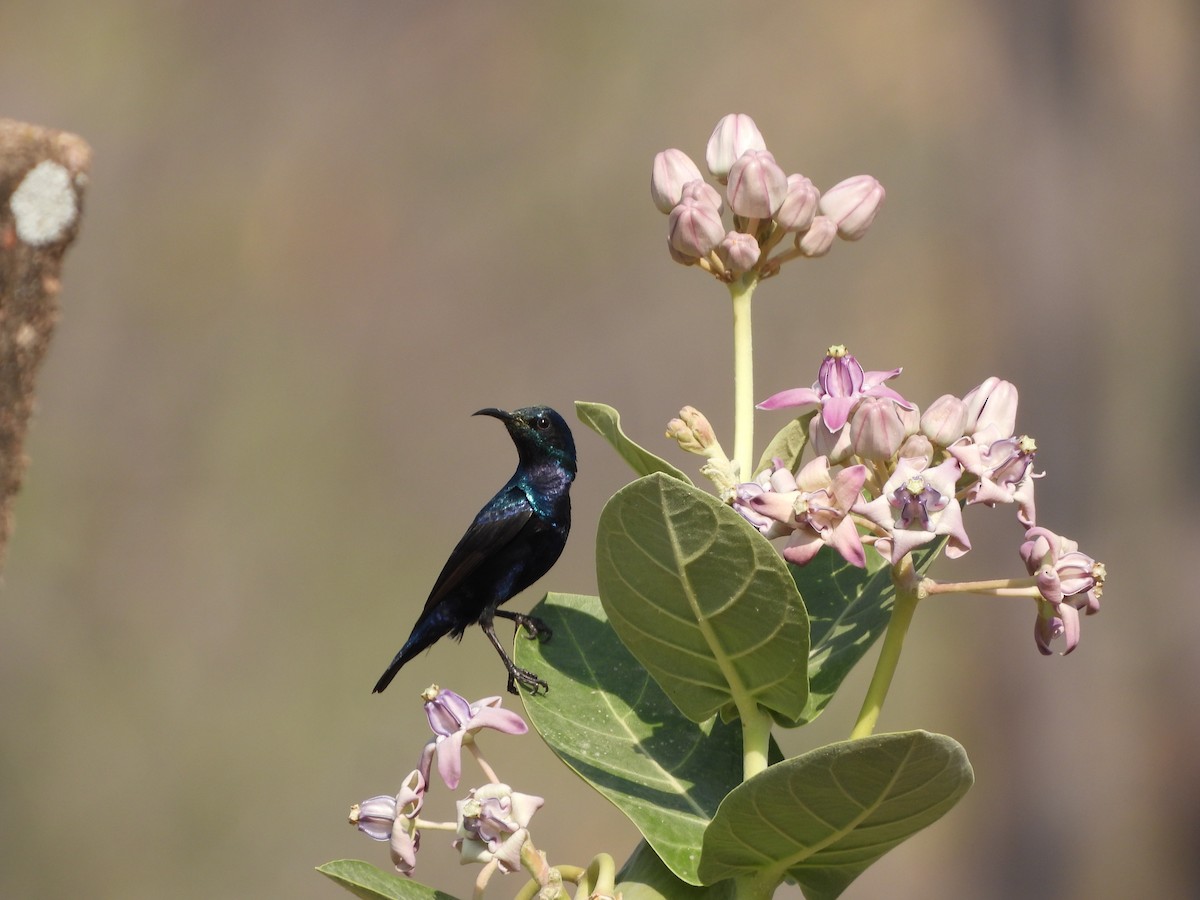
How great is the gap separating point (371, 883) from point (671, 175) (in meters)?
0.38

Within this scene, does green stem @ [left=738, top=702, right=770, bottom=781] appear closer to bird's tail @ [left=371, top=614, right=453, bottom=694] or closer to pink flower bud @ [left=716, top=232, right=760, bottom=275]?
pink flower bud @ [left=716, top=232, right=760, bottom=275]

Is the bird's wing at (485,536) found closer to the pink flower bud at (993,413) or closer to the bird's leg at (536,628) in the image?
the bird's leg at (536,628)

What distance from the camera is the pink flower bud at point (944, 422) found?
533mm

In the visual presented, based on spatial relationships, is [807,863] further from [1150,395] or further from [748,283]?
[1150,395]

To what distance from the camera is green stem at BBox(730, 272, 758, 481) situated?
23.0 inches

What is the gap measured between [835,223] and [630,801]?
0.32 meters

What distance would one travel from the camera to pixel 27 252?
0.96m

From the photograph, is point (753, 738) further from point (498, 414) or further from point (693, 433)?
point (498, 414)

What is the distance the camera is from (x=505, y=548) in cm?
90

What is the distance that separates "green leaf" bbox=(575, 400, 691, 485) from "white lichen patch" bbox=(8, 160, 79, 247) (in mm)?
551

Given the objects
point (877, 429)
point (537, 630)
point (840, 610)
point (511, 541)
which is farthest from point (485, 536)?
point (877, 429)

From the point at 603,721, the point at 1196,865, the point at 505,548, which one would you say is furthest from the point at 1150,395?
the point at 603,721

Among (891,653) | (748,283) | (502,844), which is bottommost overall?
(502,844)

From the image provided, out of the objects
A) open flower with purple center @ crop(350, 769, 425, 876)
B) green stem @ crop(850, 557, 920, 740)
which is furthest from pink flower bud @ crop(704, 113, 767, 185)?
open flower with purple center @ crop(350, 769, 425, 876)
